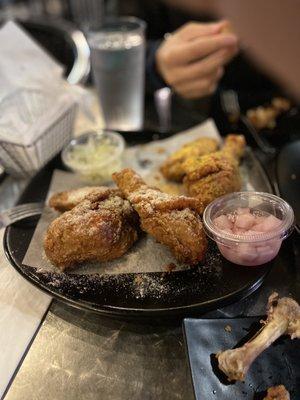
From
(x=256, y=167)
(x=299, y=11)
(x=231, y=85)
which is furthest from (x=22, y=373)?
(x=299, y=11)

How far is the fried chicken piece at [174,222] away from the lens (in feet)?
4.09

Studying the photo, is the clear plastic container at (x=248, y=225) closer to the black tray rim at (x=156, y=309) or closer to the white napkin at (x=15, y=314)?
the black tray rim at (x=156, y=309)

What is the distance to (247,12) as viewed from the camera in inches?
153

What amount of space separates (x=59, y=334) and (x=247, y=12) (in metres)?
3.65

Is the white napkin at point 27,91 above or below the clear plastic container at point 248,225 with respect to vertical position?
above

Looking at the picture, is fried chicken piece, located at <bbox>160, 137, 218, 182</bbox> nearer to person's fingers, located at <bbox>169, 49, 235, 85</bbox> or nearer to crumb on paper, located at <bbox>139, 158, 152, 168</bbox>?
crumb on paper, located at <bbox>139, 158, 152, 168</bbox>

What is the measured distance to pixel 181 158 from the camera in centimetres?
171

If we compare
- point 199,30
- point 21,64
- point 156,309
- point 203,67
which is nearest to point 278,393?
point 156,309

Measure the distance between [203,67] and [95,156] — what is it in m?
0.73

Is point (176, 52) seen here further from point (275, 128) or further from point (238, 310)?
point (238, 310)

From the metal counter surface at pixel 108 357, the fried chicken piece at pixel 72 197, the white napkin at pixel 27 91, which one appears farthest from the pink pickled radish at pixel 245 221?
the white napkin at pixel 27 91

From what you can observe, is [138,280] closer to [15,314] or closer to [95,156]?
[15,314]

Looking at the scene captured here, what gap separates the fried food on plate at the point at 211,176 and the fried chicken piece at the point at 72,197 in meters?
0.29

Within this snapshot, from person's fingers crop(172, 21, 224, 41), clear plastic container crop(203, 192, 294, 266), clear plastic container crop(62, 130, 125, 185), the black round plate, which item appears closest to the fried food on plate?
clear plastic container crop(203, 192, 294, 266)
